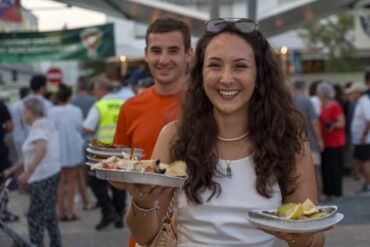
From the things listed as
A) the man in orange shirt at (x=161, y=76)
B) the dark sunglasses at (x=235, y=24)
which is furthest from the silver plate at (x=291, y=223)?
the man in orange shirt at (x=161, y=76)

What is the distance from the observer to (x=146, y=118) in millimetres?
4203

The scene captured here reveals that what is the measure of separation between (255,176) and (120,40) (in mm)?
33298

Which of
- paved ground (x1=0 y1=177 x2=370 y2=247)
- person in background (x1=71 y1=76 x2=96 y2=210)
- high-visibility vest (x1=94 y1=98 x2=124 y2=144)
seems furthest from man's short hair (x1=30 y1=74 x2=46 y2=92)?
paved ground (x1=0 y1=177 x2=370 y2=247)

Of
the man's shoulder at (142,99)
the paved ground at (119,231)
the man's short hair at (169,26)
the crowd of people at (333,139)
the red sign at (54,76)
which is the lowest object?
the paved ground at (119,231)

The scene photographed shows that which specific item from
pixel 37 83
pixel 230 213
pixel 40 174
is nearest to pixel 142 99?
pixel 230 213

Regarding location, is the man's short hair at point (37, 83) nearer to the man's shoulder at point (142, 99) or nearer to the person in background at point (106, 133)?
the person in background at point (106, 133)

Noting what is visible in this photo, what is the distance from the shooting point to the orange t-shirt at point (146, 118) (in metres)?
4.11

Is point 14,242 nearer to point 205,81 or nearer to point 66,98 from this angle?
point 66,98

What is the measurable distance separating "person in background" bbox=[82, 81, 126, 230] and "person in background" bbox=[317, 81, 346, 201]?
343 cm

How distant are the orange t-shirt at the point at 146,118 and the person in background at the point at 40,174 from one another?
3.93m

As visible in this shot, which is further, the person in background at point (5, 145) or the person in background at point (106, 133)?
the person in background at point (106, 133)

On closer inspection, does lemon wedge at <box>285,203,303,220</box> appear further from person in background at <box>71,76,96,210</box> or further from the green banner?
the green banner

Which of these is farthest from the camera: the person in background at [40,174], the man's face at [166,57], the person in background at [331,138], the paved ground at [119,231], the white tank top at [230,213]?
the person in background at [331,138]

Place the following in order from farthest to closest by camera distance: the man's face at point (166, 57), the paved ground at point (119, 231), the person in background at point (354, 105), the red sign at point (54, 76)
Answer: the red sign at point (54, 76) → the person in background at point (354, 105) → the paved ground at point (119, 231) → the man's face at point (166, 57)
